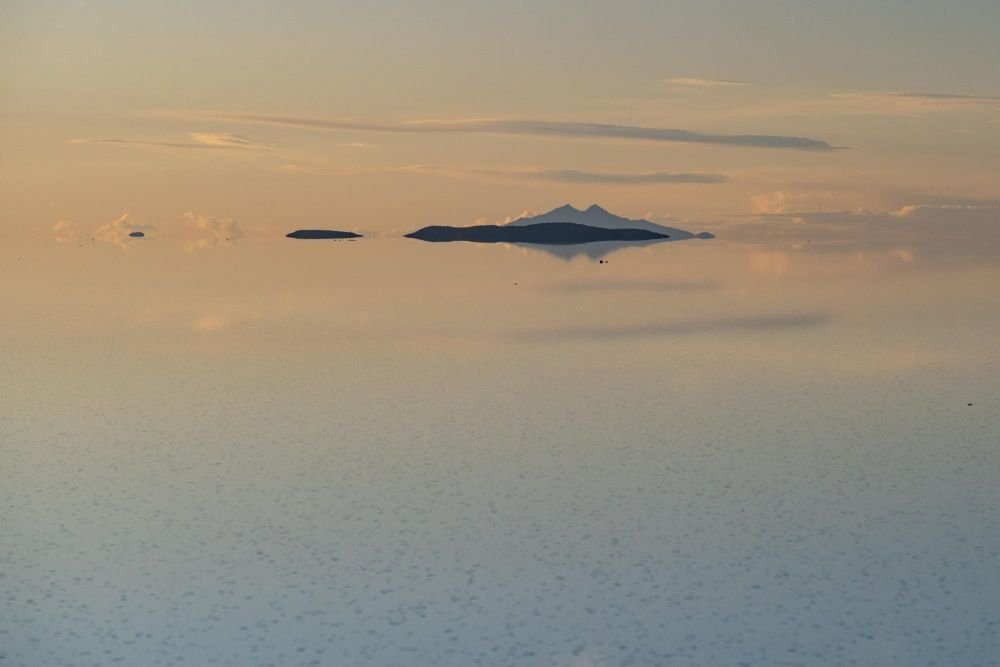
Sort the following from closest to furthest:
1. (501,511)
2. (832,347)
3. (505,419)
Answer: (501,511) < (505,419) < (832,347)

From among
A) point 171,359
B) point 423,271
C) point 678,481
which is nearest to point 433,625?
point 678,481

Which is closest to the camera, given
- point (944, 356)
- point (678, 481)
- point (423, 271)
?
point (678, 481)

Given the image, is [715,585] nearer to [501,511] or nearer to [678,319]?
[501,511]

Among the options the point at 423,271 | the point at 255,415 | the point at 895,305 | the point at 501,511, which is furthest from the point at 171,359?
the point at 423,271

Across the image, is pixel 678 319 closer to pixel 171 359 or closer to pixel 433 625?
pixel 171 359

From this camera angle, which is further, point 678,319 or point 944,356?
point 678,319

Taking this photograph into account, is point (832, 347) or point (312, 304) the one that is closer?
point (832, 347)
